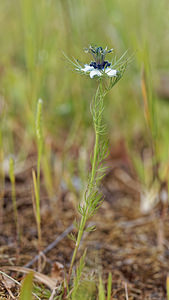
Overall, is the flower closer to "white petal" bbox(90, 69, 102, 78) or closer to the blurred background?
"white petal" bbox(90, 69, 102, 78)

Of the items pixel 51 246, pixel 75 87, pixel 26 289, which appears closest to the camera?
pixel 26 289

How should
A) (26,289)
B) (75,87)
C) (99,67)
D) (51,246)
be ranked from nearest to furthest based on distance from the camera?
(26,289)
(99,67)
(51,246)
(75,87)

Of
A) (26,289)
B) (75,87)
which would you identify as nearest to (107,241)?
(26,289)

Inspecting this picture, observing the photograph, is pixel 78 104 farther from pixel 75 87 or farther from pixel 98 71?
pixel 98 71

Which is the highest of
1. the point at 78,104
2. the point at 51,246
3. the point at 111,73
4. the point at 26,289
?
the point at 78,104

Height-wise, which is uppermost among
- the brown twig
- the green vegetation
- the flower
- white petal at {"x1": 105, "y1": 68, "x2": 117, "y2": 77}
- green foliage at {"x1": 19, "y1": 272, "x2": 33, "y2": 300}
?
the green vegetation

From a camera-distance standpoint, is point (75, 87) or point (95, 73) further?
point (75, 87)

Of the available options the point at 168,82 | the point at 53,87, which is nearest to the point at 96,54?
the point at 168,82

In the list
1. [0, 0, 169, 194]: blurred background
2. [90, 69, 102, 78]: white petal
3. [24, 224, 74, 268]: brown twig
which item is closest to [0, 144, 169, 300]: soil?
[24, 224, 74, 268]: brown twig

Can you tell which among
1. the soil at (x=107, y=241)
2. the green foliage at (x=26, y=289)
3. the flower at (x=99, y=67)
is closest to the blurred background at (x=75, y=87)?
the soil at (x=107, y=241)
